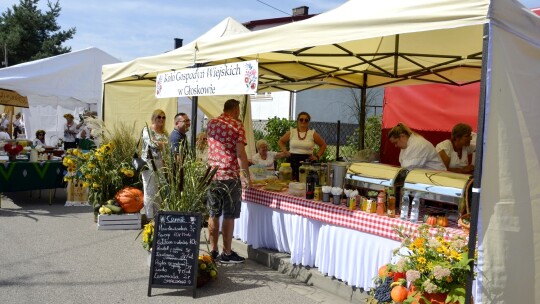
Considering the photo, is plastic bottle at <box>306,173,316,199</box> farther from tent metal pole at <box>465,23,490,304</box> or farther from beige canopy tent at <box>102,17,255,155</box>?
beige canopy tent at <box>102,17,255,155</box>

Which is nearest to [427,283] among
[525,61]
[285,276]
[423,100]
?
[525,61]

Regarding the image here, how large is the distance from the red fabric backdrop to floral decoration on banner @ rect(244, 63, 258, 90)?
4.27 m

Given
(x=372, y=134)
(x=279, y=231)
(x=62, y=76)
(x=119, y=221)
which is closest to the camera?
(x=279, y=231)

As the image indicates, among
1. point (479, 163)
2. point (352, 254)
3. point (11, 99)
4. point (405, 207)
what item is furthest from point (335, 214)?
point (11, 99)

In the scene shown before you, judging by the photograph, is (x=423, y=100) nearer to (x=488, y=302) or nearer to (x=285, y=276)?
(x=285, y=276)

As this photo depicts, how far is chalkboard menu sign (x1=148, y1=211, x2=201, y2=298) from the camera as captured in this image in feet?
13.4

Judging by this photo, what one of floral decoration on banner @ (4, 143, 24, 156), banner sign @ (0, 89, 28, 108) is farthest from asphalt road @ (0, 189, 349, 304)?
banner sign @ (0, 89, 28, 108)

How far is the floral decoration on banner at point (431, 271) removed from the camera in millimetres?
2951

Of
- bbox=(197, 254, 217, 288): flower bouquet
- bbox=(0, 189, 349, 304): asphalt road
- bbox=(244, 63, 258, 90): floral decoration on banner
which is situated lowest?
bbox=(0, 189, 349, 304): asphalt road

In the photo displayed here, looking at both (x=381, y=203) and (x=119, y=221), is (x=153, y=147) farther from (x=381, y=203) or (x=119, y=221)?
(x=381, y=203)

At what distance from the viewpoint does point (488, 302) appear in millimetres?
2943

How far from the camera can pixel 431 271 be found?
9.90 feet

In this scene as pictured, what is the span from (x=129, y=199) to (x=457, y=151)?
4.26 metres

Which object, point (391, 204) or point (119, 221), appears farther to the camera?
point (119, 221)
